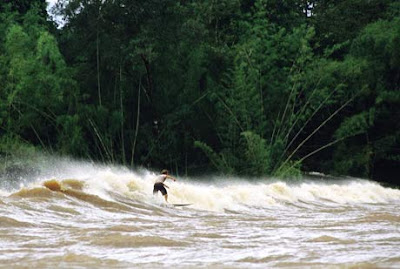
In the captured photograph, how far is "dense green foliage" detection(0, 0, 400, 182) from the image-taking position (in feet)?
88.0

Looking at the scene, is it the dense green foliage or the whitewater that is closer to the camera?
the whitewater

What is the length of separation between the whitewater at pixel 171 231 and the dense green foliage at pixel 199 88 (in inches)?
373

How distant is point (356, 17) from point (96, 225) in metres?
25.9

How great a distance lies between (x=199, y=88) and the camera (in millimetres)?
29844

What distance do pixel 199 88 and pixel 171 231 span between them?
19.6 m

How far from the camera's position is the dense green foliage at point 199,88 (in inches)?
1056

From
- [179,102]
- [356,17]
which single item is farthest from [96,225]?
[356,17]

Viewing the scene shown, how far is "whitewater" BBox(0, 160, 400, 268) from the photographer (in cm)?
759

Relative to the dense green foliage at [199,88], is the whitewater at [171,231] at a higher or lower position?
lower

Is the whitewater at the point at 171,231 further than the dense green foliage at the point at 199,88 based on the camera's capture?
No

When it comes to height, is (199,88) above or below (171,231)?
above

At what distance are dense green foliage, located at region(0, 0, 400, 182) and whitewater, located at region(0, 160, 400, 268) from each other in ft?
31.1

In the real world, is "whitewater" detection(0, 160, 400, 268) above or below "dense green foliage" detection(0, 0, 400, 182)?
below

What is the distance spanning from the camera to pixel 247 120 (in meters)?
28.0
